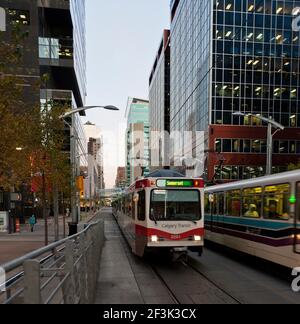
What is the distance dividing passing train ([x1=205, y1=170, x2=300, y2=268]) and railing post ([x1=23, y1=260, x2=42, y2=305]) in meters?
7.79

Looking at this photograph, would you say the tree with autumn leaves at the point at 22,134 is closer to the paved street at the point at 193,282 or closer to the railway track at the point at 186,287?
the paved street at the point at 193,282

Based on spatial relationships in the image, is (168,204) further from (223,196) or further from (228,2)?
(228,2)

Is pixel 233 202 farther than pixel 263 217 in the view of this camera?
Yes

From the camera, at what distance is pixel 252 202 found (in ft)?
40.7

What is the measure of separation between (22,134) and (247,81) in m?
56.0

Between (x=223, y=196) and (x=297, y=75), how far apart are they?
54.9 meters

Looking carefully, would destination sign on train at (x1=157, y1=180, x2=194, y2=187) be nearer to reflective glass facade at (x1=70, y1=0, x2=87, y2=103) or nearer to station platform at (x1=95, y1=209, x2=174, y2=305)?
station platform at (x1=95, y1=209, x2=174, y2=305)

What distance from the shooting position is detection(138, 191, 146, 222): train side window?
12369 millimetres

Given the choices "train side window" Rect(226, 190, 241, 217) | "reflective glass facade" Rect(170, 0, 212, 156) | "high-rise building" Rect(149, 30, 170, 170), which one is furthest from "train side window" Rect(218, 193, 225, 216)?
"high-rise building" Rect(149, 30, 170, 170)

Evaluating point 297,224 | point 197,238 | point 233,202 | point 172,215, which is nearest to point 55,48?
point 233,202

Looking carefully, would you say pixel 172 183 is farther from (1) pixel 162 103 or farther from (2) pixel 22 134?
(1) pixel 162 103
